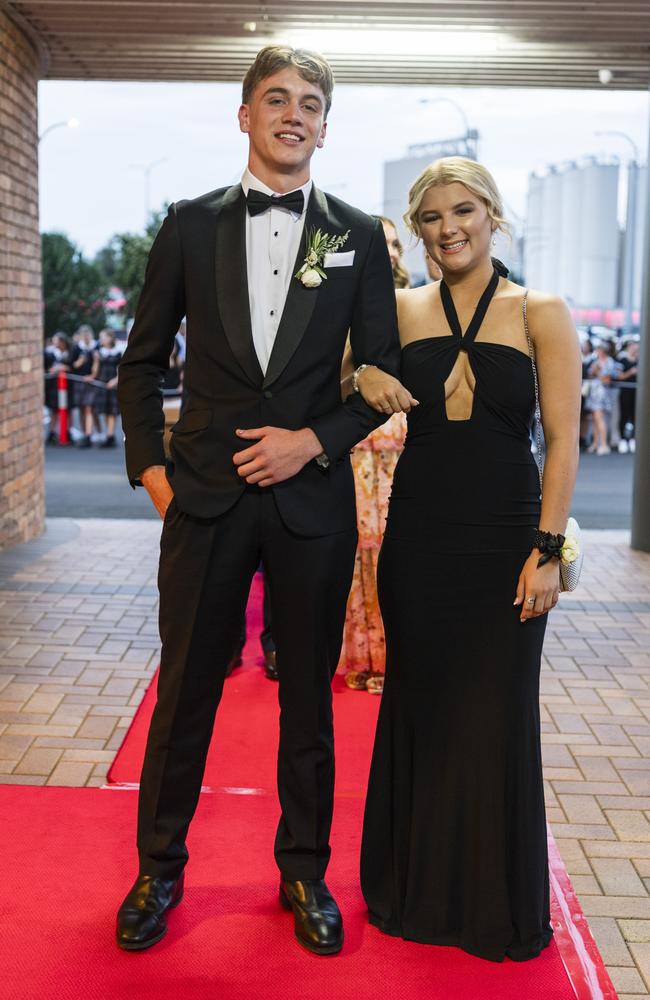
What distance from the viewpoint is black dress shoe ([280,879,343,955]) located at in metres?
2.76

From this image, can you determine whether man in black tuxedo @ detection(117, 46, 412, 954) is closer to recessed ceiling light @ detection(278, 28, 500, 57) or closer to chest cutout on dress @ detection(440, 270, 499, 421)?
chest cutout on dress @ detection(440, 270, 499, 421)

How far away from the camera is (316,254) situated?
2602mm

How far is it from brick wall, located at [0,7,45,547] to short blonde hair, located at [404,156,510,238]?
208 inches

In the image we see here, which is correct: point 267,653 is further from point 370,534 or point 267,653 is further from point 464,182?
point 464,182

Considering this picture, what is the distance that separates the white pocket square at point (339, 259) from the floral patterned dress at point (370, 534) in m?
2.11

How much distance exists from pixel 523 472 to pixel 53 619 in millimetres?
4009

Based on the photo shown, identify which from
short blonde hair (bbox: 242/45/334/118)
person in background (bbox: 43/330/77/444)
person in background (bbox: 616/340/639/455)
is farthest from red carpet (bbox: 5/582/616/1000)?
person in background (bbox: 43/330/77/444)

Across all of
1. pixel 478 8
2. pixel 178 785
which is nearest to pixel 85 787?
pixel 178 785

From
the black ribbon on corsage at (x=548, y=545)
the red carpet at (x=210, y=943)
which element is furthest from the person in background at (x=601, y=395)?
the black ribbon on corsage at (x=548, y=545)

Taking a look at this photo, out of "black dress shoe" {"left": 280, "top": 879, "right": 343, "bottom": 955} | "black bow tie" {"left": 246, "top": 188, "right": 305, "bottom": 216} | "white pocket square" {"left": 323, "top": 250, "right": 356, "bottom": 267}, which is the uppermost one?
→ "black bow tie" {"left": 246, "top": 188, "right": 305, "bottom": 216}

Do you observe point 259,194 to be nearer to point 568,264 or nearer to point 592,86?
point 592,86

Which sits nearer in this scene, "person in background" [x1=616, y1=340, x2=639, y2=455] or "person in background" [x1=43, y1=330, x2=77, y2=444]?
"person in background" [x1=616, y1=340, x2=639, y2=455]

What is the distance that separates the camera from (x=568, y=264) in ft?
141

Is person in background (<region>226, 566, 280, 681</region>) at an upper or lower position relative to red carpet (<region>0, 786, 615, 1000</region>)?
upper
